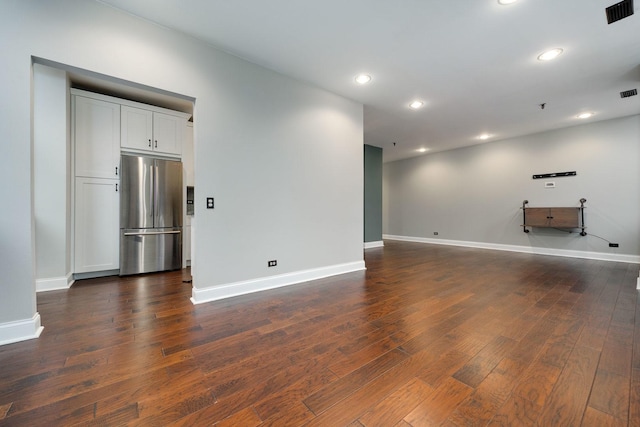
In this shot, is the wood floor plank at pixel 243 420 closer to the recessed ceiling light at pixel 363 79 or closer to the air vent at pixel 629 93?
the recessed ceiling light at pixel 363 79

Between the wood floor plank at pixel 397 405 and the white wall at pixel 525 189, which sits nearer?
the wood floor plank at pixel 397 405

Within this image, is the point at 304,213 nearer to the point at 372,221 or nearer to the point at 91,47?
the point at 91,47

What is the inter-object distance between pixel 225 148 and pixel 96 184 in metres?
2.27

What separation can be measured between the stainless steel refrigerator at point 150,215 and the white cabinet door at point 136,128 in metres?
0.21

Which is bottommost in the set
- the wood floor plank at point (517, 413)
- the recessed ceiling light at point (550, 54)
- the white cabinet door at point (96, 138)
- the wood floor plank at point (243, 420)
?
the wood floor plank at point (517, 413)

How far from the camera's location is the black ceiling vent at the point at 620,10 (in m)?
2.10

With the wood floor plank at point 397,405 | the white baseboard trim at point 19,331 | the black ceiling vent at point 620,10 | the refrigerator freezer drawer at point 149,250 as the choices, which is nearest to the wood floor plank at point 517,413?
the wood floor plank at point 397,405

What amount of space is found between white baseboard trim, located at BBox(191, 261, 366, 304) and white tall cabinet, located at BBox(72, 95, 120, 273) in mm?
2001

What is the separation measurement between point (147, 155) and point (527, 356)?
5102 mm

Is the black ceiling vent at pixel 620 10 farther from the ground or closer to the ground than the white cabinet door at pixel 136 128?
farther from the ground

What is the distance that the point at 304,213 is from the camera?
3475 millimetres

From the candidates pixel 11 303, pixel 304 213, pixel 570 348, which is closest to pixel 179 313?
pixel 11 303

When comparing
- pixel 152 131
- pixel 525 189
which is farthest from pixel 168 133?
pixel 525 189

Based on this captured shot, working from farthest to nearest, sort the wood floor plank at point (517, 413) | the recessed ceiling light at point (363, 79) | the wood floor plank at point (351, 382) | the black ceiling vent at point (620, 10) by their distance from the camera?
the recessed ceiling light at point (363, 79), the black ceiling vent at point (620, 10), the wood floor plank at point (351, 382), the wood floor plank at point (517, 413)
